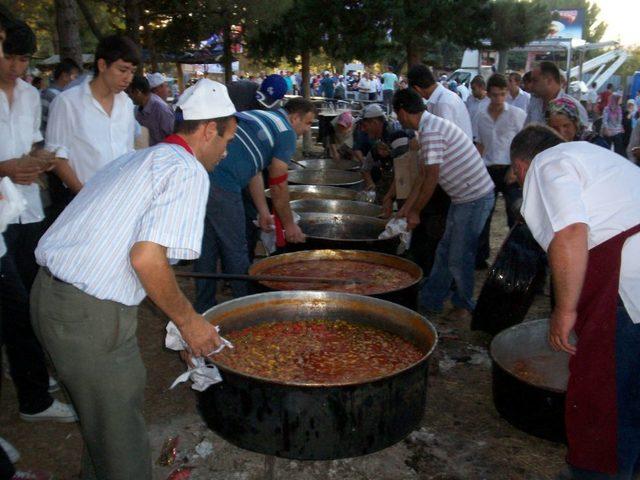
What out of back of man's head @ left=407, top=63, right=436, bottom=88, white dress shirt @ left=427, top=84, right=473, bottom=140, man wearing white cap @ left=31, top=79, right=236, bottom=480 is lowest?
man wearing white cap @ left=31, top=79, right=236, bottom=480

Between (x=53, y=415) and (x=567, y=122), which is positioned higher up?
(x=567, y=122)

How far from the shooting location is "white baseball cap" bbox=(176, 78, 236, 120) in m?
2.43

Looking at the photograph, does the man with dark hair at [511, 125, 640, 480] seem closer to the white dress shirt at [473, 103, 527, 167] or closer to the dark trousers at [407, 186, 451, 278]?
the dark trousers at [407, 186, 451, 278]

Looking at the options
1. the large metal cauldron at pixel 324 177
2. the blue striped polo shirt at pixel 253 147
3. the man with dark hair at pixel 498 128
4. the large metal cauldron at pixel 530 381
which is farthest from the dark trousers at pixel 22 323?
the man with dark hair at pixel 498 128

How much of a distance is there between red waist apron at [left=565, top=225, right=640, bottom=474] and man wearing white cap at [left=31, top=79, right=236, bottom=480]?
1.62m

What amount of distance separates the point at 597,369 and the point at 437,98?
180 inches

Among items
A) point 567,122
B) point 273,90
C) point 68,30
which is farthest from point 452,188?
point 68,30

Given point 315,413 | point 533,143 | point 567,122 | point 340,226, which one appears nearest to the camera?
point 315,413

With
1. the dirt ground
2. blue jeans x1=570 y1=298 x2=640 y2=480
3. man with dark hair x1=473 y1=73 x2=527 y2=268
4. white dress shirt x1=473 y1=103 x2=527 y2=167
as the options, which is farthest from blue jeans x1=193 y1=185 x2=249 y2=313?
white dress shirt x1=473 y1=103 x2=527 y2=167

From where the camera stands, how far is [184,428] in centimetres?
392

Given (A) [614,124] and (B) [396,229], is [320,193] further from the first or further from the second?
(A) [614,124]

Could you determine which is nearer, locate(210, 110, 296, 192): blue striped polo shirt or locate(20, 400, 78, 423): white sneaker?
locate(20, 400, 78, 423): white sneaker

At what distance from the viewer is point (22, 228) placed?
12.2 feet

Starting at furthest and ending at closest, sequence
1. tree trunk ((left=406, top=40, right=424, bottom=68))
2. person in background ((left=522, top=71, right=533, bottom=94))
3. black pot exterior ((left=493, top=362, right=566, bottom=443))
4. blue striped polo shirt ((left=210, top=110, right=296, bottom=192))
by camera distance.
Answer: tree trunk ((left=406, top=40, right=424, bottom=68)) → person in background ((left=522, top=71, right=533, bottom=94)) → blue striped polo shirt ((left=210, top=110, right=296, bottom=192)) → black pot exterior ((left=493, top=362, right=566, bottom=443))
